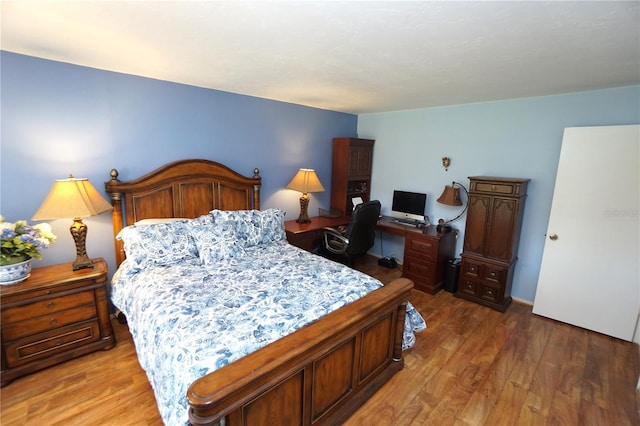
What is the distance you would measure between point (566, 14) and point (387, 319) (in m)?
1.92

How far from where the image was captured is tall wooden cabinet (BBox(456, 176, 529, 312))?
3.06 meters

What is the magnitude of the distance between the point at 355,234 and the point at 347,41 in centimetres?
199

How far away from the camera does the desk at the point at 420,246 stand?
347 cm

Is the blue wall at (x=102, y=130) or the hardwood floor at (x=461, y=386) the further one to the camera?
the blue wall at (x=102, y=130)

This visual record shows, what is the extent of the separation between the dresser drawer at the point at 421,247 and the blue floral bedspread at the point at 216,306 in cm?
127

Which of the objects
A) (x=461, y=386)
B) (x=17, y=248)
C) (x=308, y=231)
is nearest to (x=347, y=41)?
(x=308, y=231)

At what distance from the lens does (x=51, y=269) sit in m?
2.27

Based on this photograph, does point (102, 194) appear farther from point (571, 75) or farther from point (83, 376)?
point (571, 75)

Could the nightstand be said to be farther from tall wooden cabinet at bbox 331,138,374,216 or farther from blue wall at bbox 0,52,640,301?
tall wooden cabinet at bbox 331,138,374,216

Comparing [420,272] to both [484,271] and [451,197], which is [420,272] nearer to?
[484,271]

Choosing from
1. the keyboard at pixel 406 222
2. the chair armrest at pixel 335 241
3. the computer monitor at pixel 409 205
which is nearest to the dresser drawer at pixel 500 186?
the computer monitor at pixel 409 205

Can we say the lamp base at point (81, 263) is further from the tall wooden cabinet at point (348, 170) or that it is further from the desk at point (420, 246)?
the tall wooden cabinet at point (348, 170)

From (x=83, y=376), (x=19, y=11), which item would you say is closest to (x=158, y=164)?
(x=19, y=11)

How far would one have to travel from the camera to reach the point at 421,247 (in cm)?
357
